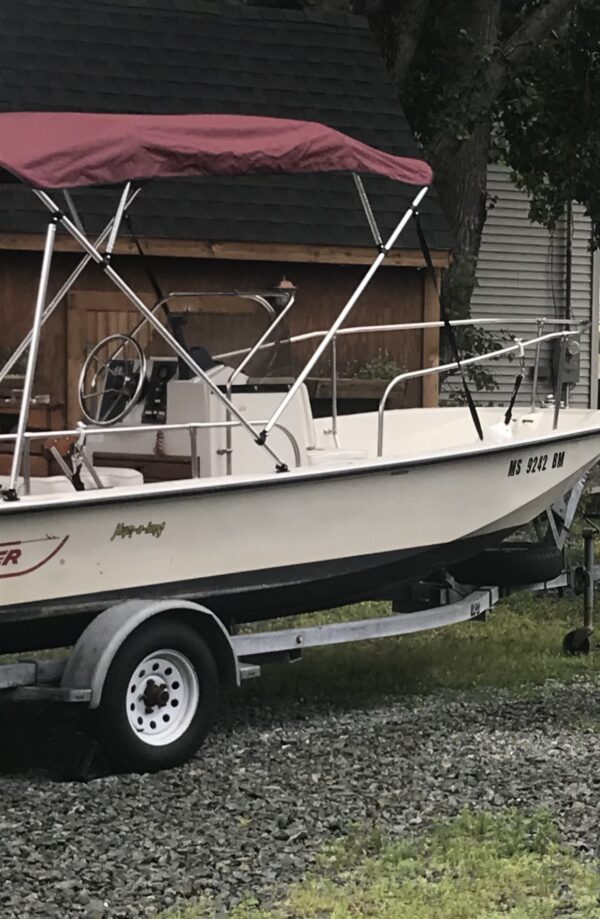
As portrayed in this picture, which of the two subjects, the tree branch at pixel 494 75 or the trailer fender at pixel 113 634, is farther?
the tree branch at pixel 494 75

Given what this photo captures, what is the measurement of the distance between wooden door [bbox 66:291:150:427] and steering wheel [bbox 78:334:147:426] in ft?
17.6

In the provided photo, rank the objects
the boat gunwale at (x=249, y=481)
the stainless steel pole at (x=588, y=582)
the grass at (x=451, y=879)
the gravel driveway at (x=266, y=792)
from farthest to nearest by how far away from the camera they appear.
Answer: the stainless steel pole at (x=588, y=582)
the boat gunwale at (x=249, y=481)
the gravel driveway at (x=266, y=792)
the grass at (x=451, y=879)

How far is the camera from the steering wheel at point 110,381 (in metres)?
9.77

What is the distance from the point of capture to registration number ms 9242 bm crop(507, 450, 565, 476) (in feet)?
33.1

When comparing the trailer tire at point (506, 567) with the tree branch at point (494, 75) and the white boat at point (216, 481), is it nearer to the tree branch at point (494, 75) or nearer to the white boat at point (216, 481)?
the white boat at point (216, 481)

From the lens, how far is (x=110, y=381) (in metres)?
9.87

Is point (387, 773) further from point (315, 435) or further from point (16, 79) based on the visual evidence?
point (16, 79)

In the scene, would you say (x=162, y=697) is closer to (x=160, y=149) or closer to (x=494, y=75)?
(x=160, y=149)

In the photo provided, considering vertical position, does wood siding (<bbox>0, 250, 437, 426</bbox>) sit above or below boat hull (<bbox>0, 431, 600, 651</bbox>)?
above

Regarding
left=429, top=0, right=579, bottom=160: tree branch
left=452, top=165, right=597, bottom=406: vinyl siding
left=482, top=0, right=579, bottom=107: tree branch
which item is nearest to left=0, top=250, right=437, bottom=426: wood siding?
left=429, top=0, right=579, bottom=160: tree branch

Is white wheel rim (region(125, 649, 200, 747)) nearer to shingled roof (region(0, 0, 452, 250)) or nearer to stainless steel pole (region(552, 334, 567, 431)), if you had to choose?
stainless steel pole (region(552, 334, 567, 431))

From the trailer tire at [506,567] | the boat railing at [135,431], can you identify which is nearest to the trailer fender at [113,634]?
the boat railing at [135,431]

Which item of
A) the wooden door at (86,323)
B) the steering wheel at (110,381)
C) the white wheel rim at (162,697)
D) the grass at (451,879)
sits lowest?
the grass at (451,879)

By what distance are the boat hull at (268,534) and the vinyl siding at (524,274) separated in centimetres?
1402
